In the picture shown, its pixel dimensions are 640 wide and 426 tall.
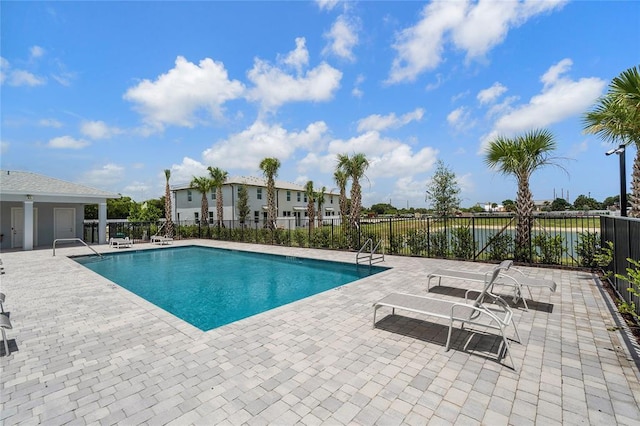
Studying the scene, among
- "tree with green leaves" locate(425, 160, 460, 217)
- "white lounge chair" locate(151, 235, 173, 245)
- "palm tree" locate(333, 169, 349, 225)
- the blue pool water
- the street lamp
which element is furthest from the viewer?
"tree with green leaves" locate(425, 160, 460, 217)

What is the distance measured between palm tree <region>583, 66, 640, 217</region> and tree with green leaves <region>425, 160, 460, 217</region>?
13125mm

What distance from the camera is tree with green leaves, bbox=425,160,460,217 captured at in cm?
2030

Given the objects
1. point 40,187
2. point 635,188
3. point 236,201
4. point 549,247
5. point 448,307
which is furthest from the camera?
point 236,201

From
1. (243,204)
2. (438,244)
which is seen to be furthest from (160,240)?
(438,244)

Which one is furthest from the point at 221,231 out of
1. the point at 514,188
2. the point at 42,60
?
the point at 514,188

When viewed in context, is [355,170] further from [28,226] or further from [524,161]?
[28,226]

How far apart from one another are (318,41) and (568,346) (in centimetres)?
1251

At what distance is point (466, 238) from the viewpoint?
10.4 meters

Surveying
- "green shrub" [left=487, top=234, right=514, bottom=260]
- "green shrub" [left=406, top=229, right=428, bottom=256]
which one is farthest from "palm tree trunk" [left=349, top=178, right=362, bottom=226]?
"green shrub" [left=487, top=234, right=514, bottom=260]

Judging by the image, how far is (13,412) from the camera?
2553 millimetres

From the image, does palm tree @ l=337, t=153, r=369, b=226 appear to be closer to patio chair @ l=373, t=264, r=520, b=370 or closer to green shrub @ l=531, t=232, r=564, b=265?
green shrub @ l=531, t=232, r=564, b=265

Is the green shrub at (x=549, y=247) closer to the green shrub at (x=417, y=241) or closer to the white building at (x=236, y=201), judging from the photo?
the green shrub at (x=417, y=241)

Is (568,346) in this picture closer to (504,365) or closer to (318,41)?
(504,365)

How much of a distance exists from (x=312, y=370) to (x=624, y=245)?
6.29 meters
